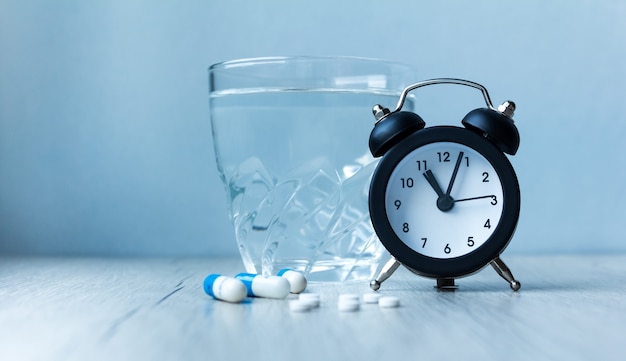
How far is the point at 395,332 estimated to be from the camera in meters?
0.85

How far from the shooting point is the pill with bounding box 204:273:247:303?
1075 mm

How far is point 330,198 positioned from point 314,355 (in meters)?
0.57

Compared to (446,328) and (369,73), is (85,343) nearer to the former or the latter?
(446,328)

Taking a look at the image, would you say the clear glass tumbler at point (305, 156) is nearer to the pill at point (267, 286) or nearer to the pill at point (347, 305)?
the pill at point (267, 286)

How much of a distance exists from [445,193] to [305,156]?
0.74 feet

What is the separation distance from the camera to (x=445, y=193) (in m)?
1.19

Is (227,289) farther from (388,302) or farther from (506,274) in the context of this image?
(506,274)

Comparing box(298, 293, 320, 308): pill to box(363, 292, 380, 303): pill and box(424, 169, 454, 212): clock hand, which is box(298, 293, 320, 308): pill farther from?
box(424, 169, 454, 212): clock hand

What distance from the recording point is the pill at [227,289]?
42.3 inches

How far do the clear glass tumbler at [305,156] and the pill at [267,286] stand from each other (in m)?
0.17

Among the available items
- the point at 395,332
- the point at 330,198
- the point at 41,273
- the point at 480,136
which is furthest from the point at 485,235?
the point at 41,273

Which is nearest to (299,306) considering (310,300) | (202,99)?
(310,300)

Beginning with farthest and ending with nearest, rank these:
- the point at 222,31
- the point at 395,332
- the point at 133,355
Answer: the point at 222,31, the point at 395,332, the point at 133,355

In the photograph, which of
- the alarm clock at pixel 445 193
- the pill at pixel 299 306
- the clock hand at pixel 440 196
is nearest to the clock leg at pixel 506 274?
the alarm clock at pixel 445 193
